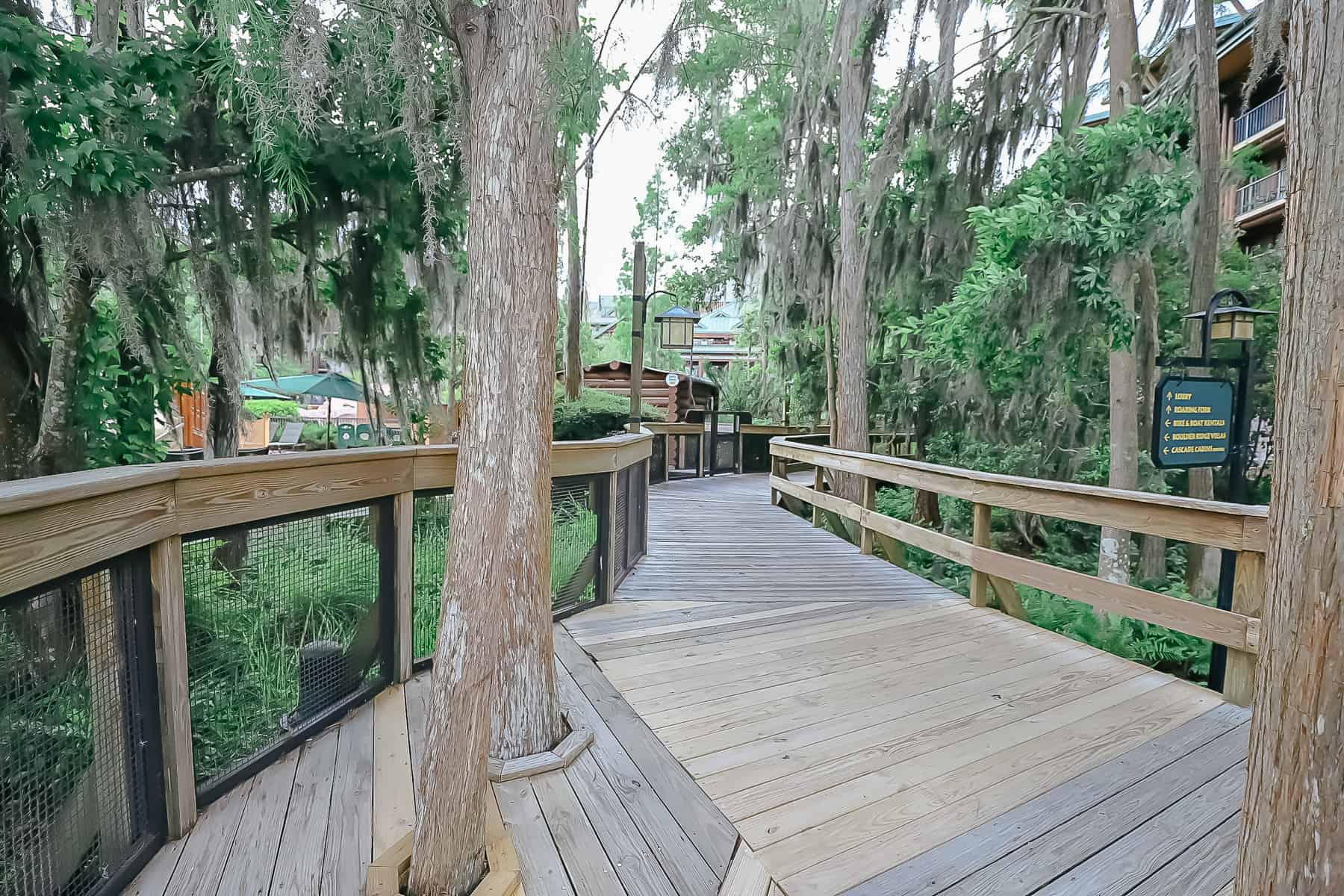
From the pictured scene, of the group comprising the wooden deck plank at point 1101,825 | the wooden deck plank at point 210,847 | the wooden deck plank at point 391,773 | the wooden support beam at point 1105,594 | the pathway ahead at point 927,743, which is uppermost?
the wooden support beam at point 1105,594

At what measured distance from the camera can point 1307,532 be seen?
1104 millimetres

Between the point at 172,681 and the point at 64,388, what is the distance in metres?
2.48

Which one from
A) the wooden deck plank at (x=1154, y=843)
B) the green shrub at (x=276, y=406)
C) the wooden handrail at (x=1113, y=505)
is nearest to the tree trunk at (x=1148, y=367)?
the wooden handrail at (x=1113, y=505)

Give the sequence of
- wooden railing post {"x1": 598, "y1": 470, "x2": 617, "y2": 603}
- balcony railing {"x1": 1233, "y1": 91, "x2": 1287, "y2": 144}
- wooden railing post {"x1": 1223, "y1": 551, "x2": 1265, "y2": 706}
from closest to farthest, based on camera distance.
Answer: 1. wooden railing post {"x1": 1223, "y1": 551, "x2": 1265, "y2": 706}
2. wooden railing post {"x1": 598, "y1": 470, "x2": 617, "y2": 603}
3. balcony railing {"x1": 1233, "y1": 91, "x2": 1287, "y2": 144}

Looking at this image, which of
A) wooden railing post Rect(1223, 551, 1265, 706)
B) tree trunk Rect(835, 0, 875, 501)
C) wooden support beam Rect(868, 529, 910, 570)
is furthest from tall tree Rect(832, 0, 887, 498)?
wooden railing post Rect(1223, 551, 1265, 706)

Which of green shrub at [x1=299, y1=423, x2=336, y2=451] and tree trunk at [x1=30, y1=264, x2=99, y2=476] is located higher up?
tree trunk at [x1=30, y1=264, x2=99, y2=476]

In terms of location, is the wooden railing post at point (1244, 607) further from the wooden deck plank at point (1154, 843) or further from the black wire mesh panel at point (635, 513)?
the black wire mesh panel at point (635, 513)

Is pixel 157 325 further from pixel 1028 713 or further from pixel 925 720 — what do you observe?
pixel 1028 713

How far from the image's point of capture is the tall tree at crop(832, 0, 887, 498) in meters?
7.76

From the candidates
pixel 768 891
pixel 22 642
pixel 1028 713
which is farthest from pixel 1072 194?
pixel 22 642

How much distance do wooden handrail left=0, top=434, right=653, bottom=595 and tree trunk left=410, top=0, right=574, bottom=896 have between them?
25.8 inches

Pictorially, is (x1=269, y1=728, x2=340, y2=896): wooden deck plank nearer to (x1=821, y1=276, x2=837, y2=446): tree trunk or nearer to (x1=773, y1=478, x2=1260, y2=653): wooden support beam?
(x1=773, y1=478, x2=1260, y2=653): wooden support beam

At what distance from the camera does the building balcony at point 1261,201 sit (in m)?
13.1

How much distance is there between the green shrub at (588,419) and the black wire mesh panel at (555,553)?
165 inches
